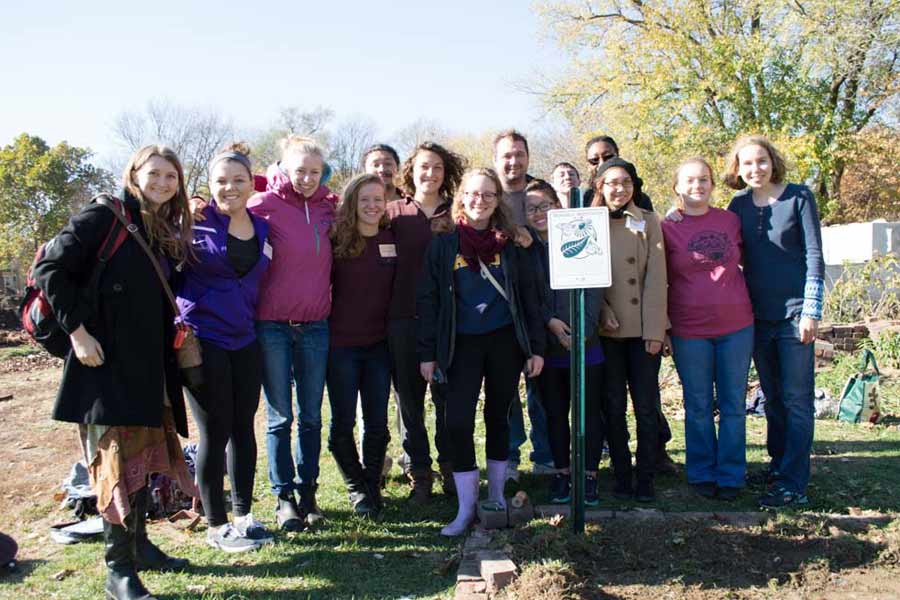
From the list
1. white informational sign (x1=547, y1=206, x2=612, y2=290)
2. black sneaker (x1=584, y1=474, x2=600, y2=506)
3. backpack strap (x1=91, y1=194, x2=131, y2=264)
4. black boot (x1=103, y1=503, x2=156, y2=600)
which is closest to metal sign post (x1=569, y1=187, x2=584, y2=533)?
white informational sign (x1=547, y1=206, x2=612, y2=290)

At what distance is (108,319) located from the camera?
3523mm

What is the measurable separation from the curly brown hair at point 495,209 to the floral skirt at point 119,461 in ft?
6.68

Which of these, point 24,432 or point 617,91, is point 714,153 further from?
point 24,432

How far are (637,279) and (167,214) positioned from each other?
2.78m

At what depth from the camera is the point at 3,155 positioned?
1048 inches

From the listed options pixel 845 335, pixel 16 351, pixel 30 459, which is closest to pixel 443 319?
pixel 30 459

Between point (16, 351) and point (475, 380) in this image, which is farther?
point (16, 351)

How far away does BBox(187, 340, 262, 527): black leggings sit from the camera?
403cm

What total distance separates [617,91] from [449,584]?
17.7m

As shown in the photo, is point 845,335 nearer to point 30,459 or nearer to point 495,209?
point 495,209

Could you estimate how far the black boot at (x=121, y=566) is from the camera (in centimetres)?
357

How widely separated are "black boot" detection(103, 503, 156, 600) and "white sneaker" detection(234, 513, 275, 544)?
730 millimetres

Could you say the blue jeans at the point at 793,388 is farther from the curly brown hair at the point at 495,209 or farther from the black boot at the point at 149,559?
the black boot at the point at 149,559

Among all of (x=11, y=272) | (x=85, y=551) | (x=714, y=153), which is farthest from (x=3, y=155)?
(x=85, y=551)
